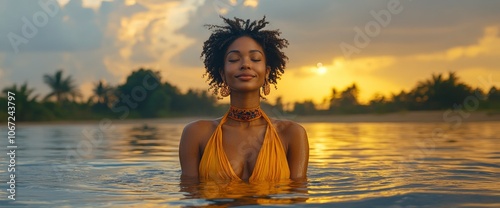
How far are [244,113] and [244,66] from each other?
1.64ft

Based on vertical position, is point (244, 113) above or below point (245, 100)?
below

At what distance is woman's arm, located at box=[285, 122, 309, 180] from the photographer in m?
6.67

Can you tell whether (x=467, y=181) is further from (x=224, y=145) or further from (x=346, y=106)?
(x=346, y=106)

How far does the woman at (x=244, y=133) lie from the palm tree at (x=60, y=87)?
69927 millimetres

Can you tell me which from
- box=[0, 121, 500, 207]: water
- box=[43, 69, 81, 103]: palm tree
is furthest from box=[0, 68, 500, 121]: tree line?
box=[0, 121, 500, 207]: water

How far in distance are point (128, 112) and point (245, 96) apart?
68407 millimetres

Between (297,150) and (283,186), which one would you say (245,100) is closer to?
(297,150)

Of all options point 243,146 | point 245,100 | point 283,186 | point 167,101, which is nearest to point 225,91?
point 245,100

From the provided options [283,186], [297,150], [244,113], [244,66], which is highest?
[244,66]

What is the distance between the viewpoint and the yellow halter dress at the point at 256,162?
21.5ft

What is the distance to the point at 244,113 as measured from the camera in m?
6.70

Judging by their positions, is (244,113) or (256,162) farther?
(244,113)

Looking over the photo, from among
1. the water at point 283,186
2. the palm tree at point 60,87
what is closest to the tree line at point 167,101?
the palm tree at point 60,87

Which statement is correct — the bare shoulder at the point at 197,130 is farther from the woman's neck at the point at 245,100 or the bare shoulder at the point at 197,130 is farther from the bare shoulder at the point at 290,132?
the bare shoulder at the point at 290,132
